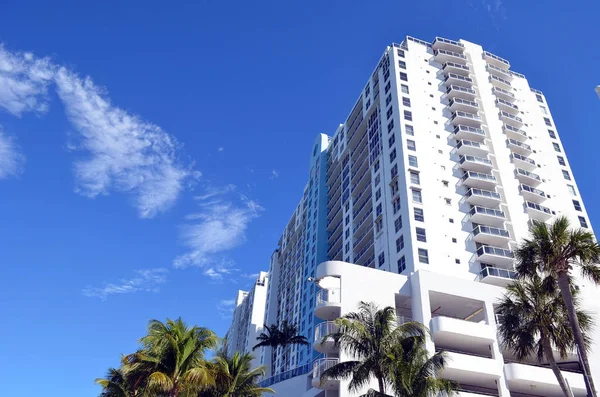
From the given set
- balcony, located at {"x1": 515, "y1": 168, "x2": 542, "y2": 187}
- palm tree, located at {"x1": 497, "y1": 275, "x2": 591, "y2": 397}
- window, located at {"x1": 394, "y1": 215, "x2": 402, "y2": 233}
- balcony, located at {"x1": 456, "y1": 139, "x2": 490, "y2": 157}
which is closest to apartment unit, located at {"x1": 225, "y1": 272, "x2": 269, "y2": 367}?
window, located at {"x1": 394, "y1": 215, "x2": 402, "y2": 233}

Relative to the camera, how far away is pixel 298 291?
84.0 meters

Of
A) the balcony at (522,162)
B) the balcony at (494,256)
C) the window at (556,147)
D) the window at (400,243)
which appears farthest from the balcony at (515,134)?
the window at (400,243)

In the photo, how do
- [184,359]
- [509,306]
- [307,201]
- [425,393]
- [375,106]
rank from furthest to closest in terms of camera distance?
[307,201] < [375,106] < [509,306] < [184,359] < [425,393]

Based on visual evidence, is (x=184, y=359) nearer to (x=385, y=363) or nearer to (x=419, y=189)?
(x=385, y=363)

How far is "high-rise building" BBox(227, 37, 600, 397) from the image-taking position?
139 ft

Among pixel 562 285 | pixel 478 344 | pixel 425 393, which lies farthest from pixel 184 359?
pixel 478 344

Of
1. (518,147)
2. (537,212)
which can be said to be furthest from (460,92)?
(537,212)

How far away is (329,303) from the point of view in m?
41.7

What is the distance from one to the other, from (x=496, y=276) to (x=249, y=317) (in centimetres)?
7921

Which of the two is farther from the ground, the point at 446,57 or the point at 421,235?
the point at 446,57

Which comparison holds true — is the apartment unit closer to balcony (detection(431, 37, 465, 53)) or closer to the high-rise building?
the high-rise building

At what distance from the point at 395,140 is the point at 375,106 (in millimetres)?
11419

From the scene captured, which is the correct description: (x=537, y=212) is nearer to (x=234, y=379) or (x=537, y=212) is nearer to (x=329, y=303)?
(x=329, y=303)

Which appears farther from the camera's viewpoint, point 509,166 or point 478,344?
point 509,166
